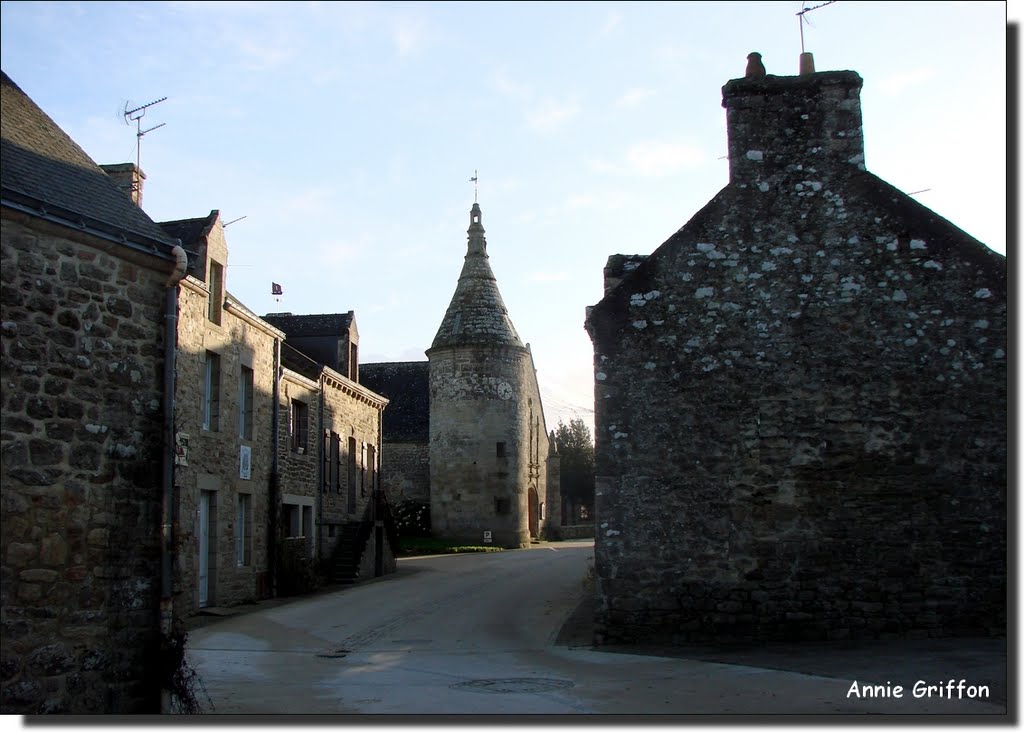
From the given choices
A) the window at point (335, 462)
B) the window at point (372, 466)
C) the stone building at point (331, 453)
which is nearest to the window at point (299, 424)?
the stone building at point (331, 453)

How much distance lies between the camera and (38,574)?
645cm

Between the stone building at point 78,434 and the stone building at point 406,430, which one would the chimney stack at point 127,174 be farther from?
the stone building at point 406,430

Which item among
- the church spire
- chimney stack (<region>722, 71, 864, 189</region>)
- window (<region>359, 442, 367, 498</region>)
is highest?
the church spire

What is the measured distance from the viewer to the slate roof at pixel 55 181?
661 cm

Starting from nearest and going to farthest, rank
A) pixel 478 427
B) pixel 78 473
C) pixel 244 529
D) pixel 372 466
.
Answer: pixel 78 473
pixel 244 529
pixel 372 466
pixel 478 427

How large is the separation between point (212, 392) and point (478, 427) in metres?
19.0

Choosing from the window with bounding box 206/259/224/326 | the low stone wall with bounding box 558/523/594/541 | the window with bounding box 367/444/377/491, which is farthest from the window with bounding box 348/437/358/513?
the low stone wall with bounding box 558/523/594/541

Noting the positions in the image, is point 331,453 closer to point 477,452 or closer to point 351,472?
point 351,472

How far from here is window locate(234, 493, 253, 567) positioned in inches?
728

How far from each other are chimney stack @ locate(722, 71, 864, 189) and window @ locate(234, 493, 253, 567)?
11.0m

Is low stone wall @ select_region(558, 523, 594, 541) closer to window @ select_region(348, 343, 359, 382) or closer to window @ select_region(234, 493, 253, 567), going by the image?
window @ select_region(348, 343, 359, 382)

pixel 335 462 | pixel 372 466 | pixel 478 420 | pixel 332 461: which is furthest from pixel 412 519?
pixel 332 461

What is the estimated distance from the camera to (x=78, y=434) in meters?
6.79

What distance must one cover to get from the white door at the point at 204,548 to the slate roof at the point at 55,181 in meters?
9.84
